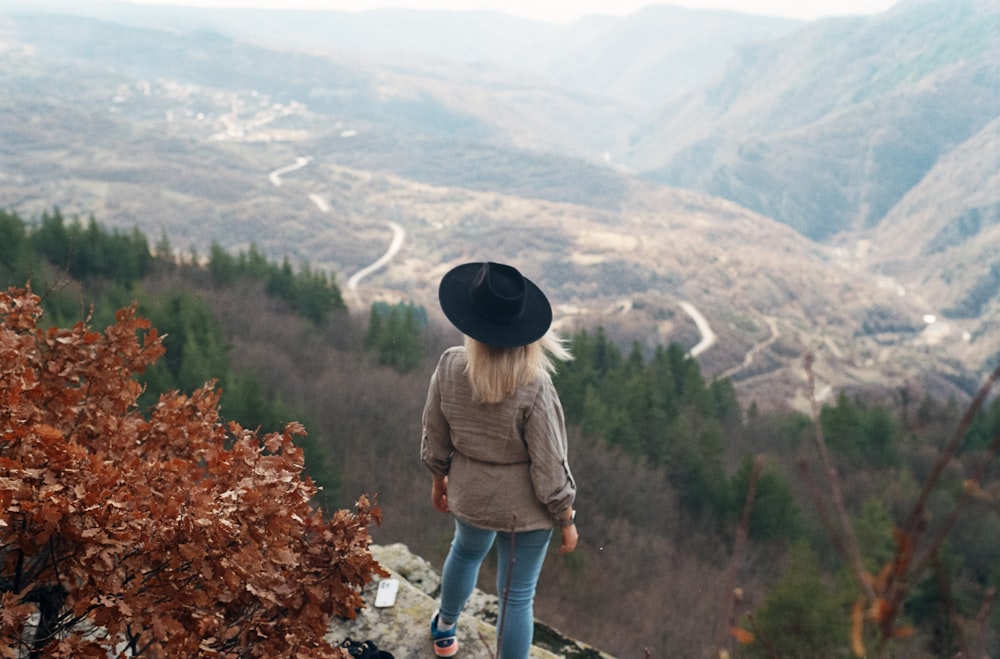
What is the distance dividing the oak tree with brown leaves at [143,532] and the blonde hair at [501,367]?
77 centimetres

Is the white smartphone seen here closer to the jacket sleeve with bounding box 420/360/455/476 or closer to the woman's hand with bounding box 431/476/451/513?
the woman's hand with bounding box 431/476/451/513

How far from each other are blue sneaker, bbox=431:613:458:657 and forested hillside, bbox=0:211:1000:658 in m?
8.07

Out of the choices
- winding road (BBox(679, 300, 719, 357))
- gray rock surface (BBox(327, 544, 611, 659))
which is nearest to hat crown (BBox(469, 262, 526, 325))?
gray rock surface (BBox(327, 544, 611, 659))

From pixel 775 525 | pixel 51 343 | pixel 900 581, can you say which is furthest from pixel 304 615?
pixel 775 525

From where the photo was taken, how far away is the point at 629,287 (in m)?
144

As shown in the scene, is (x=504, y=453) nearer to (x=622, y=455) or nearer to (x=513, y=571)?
(x=513, y=571)

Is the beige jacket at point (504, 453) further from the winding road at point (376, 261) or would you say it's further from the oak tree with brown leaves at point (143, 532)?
the winding road at point (376, 261)

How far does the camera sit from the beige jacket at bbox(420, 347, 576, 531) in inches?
137

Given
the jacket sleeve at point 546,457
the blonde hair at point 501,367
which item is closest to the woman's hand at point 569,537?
the jacket sleeve at point 546,457

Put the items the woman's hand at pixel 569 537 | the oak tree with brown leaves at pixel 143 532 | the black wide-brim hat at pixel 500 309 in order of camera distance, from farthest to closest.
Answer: the woman's hand at pixel 569 537 < the black wide-brim hat at pixel 500 309 < the oak tree with brown leaves at pixel 143 532

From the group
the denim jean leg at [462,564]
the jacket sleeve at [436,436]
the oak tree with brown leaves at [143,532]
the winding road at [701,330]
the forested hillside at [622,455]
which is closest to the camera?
the oak tree with brown leaves at [143,532]

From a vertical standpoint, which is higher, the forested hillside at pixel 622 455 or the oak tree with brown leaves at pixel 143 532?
the oak tree with brown leaves at pixel 143 532

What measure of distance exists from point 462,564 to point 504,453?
834 millimetres

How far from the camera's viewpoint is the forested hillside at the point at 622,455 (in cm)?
1975
